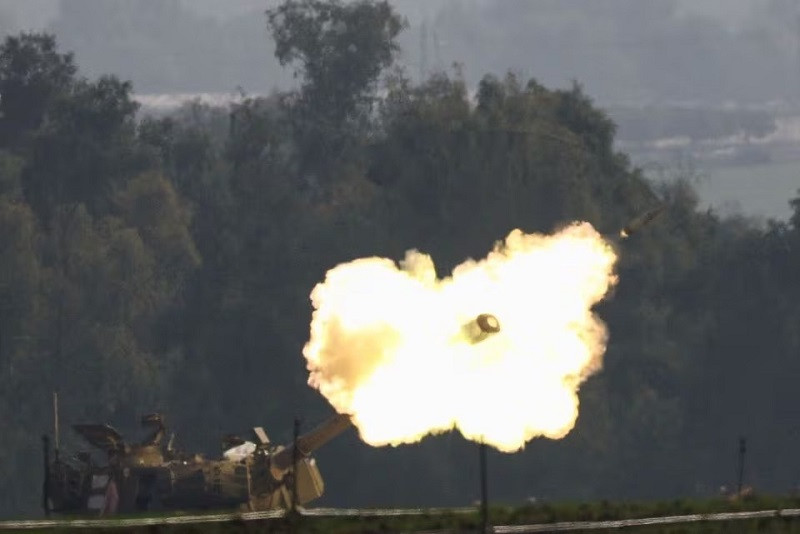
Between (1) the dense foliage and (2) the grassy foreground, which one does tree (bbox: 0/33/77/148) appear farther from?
(2) the grassy foreground

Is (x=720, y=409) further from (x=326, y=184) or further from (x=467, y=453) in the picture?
(x=326, y=184)

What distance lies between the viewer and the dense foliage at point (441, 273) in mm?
119125

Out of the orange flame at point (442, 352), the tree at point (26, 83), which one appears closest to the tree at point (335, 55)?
the tree at point (26, 83)

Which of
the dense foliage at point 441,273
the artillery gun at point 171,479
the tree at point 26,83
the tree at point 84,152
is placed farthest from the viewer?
the tree at point 26,83

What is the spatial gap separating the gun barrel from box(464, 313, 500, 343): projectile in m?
4.41

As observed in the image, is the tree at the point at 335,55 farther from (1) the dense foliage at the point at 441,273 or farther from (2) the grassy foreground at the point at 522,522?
(2) the grassy foreground at the point at 522,522

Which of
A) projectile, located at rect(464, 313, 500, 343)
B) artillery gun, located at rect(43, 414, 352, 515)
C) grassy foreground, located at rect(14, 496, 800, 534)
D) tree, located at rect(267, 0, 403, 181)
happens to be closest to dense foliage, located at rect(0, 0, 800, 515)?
tree, located at rect(267, 0, 403, 181)

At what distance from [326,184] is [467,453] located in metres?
39.9

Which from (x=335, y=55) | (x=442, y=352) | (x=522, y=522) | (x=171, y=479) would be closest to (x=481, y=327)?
(x=442, y=352)

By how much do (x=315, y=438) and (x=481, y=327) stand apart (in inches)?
320

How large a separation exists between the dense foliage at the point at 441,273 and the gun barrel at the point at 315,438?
5144 centimetres

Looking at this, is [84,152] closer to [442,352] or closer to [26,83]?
[26,83]

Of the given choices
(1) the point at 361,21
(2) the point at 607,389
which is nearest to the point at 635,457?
(2) the point at 607,389

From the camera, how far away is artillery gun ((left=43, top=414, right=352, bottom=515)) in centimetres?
6250
